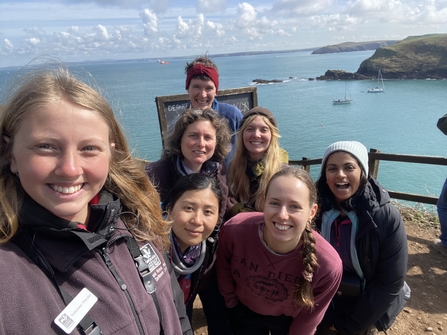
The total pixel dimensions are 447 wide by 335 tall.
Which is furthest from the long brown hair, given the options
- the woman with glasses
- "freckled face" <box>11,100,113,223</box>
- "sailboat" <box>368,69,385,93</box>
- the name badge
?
"sailboat" <box>368,69,385,93</box>

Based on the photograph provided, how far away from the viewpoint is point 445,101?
45938mm

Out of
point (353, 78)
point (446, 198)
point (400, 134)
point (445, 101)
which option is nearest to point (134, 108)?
point (400, 134)

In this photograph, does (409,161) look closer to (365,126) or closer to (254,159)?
(254,159)

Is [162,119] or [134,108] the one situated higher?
[162,119]

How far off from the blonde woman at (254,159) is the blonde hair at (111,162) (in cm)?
138

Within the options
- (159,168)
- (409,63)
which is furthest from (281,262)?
(409,63)

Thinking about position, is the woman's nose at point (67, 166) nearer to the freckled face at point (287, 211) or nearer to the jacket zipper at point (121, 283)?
the jacket zipper at point (121, 283)

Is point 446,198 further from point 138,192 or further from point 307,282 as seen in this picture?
point 138,192

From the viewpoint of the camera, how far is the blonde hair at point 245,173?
3.04 metres

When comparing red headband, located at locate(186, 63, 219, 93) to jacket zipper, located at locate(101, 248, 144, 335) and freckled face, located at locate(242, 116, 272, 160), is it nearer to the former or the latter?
freckled face, located at locate(242, 116, 272, 160)

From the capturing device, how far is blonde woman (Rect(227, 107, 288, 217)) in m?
3.11

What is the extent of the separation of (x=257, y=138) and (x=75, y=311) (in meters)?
2.42

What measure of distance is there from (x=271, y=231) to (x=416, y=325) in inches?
106

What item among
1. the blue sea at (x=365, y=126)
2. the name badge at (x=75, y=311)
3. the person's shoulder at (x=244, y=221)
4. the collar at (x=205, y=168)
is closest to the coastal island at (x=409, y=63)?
the blue sea at (x=365, y=126)
